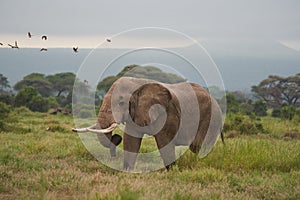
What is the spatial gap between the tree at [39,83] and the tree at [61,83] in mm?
1005

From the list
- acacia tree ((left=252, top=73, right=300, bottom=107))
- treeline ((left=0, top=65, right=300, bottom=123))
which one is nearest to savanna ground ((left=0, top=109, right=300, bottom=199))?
treeline ((left=0, top=65, right=300, bottom=123))

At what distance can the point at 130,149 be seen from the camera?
28.4 ft

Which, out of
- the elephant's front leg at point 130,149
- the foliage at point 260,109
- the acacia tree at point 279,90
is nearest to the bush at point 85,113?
the elephant's front leg at point 130,149

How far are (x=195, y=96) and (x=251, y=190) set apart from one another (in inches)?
102

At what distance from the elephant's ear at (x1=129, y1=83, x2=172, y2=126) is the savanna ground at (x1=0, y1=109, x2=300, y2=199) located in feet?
3.01

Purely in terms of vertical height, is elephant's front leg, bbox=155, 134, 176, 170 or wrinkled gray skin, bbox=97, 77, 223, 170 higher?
wrinkled gray skin, bbox=97, 77, 223, 170

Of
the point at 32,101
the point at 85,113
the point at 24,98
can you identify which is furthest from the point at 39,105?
the point at 85,113

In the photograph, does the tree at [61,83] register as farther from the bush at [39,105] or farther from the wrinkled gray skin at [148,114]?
the wrinkled gray skin at [148,114]

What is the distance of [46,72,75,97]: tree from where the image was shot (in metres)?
46.4

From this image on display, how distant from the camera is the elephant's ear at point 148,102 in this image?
8.16m

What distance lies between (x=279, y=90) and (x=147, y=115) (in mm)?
36211

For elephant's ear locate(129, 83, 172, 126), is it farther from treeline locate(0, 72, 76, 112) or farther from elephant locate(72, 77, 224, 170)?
treeline locate(0, 72, 76, 112)

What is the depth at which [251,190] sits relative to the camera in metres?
7.07

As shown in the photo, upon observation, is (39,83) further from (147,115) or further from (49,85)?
(147,115)
